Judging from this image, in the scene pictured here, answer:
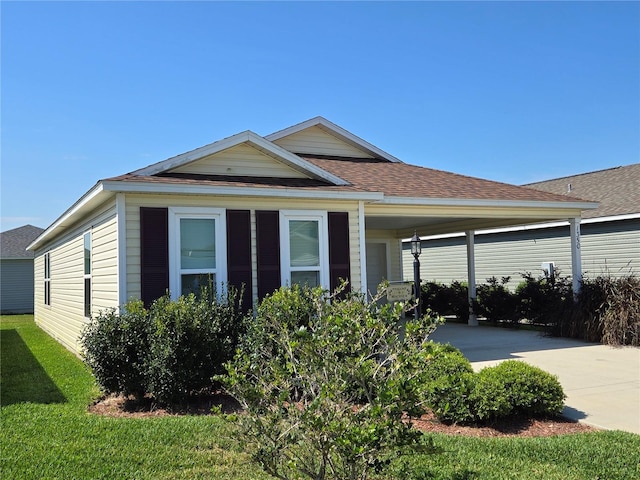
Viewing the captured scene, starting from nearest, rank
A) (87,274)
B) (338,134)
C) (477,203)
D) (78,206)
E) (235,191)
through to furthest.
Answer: (235,191) → (78,206) → (87,274) → (477,203) → (338,134)

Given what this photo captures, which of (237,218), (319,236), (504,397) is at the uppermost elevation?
(237,218)

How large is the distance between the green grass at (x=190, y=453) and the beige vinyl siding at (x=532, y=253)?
1156cm

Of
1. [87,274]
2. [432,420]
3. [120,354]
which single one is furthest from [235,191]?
[432,420]

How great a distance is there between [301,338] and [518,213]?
33.9 ft

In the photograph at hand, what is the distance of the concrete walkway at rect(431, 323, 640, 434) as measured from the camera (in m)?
6.38

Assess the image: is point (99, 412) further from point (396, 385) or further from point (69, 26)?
point (69, 26)

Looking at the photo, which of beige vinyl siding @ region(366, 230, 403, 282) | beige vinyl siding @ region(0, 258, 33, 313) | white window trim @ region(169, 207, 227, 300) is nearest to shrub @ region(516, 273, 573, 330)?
beige vinyl siding @ region(366, 230, 403, 282)

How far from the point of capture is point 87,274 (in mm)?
10820

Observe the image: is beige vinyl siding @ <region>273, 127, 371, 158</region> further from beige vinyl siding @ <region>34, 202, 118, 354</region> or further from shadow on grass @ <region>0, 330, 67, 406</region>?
shadow on grass @ <region>0, 330, 67, 406</region>

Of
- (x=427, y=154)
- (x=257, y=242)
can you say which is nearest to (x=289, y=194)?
(x=257, y=242)

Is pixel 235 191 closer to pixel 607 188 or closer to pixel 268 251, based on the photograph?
pixel 268 251

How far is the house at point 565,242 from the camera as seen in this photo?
50.9 feet

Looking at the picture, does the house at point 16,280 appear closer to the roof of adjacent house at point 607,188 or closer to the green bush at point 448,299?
the green bush at point 448,299

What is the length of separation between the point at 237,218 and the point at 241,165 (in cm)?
117
